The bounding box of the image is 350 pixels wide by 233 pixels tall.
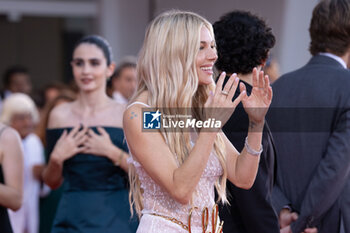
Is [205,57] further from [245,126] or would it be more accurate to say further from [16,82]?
[16,82]

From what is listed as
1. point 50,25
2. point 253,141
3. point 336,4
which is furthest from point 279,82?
point 50,25

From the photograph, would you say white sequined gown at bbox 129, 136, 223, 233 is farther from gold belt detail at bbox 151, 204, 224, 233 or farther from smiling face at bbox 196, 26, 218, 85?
smiling face at bbox 196, 26, 218, 85

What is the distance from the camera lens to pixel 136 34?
10305 millimetres

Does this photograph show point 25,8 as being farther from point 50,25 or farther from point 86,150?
point 86,150

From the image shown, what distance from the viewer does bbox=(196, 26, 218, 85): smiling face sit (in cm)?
238

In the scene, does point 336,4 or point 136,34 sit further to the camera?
point 136,34

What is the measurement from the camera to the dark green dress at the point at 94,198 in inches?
150

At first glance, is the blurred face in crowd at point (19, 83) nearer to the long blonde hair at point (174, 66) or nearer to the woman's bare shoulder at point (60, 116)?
the woman's bare shoulder at point (60, 116)

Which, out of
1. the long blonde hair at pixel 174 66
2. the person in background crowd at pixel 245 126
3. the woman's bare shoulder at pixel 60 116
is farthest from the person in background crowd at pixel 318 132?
the woman's bare shoulder at pixel 60 116

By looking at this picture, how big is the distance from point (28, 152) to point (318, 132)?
11.1ft

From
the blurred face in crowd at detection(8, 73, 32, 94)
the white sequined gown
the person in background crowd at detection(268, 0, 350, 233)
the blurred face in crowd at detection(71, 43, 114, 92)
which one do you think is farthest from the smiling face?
the blurred face in crowd at detection(8, 73, 32, 94)

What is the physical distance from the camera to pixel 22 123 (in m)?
5.48

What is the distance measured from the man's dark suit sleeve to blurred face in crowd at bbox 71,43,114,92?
181cm

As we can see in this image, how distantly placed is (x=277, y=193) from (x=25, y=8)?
9.17m
